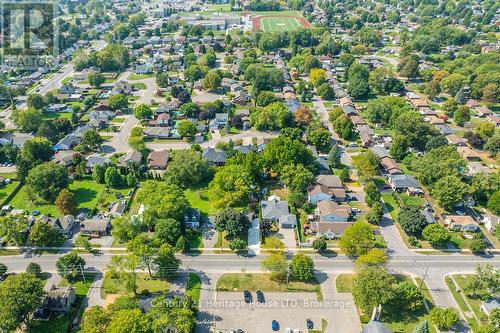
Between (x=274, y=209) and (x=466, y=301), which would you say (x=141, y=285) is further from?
(x=466, y=301)

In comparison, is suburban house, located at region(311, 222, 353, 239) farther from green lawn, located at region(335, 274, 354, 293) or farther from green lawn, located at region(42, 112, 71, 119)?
green lawn, located at region(42, 112, 71, 119)

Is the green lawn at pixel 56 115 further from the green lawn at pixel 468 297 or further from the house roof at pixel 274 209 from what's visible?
the green lawn at pixel 468 297

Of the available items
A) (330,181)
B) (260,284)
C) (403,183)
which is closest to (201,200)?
(260,284)

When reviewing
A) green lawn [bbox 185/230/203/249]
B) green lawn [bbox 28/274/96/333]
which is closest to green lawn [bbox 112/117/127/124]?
green lawn [bbox 185/230/203/249]

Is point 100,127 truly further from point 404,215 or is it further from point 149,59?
point 404,215

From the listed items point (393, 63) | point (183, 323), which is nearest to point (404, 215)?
point (183, 323)
